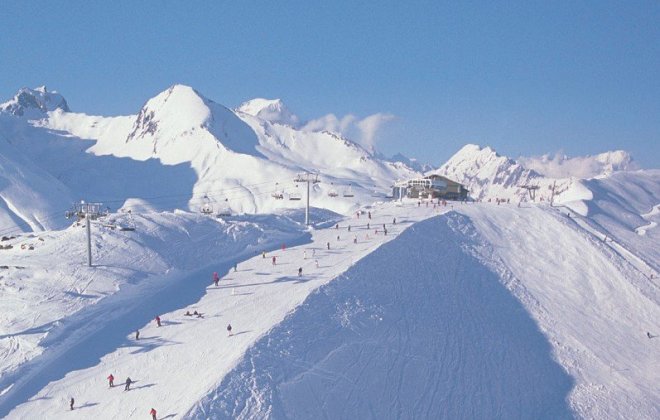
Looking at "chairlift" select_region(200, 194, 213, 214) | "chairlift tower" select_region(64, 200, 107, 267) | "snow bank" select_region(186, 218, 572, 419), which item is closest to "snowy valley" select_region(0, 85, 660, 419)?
"snow bank" select_region(186, 218, 572, 419)

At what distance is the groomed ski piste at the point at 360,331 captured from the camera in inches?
1235

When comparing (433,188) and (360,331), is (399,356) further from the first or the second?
(433,188)

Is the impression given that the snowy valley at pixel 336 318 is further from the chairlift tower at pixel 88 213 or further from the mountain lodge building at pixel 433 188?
the mountain lodge building at pixel 433 188

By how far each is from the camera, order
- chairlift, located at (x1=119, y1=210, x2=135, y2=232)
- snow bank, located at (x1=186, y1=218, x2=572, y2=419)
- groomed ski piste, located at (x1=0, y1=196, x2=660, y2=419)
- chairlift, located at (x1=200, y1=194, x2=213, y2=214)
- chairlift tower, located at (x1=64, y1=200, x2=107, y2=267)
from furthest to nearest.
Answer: chairlift, located at (x1=200, y1=194, x2=213, y2=214)
chairlift, located at (x1=119, y1=210, x2=135, y2=232)
chairlift tower, located at (x1=64, y1=200, x2=107, y2=267)
groomed ski piste, located at (x1=0, y1=196, x2=660, y2=419)
snow bank, located at (x1=186, y1=218, x2=572, y2=419)

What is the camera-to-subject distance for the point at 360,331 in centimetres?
3838

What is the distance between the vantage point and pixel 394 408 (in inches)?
1313

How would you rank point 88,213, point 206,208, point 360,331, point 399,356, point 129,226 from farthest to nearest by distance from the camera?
point 206,208 → point 129,226 → point 88,213 → point 360,331 → point 399,356

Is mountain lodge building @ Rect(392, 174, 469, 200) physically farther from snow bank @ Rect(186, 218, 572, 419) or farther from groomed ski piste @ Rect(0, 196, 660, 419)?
snow bank @ Rect(186, 218, 572, 419)

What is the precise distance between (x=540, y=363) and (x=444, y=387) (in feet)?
36.7

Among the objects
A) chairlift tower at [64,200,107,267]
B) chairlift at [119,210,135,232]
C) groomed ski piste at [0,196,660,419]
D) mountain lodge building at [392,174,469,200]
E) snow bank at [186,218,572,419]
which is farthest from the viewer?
mountain lodge building at [392,174,469,200]

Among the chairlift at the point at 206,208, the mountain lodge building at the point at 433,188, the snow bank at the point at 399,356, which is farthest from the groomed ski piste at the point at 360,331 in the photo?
the mountain lodge building at the point at 433,188

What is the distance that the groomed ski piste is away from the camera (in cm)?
3138

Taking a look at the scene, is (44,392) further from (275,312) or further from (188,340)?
(275,312)

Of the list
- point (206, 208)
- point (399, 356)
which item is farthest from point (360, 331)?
point (206, 208)
